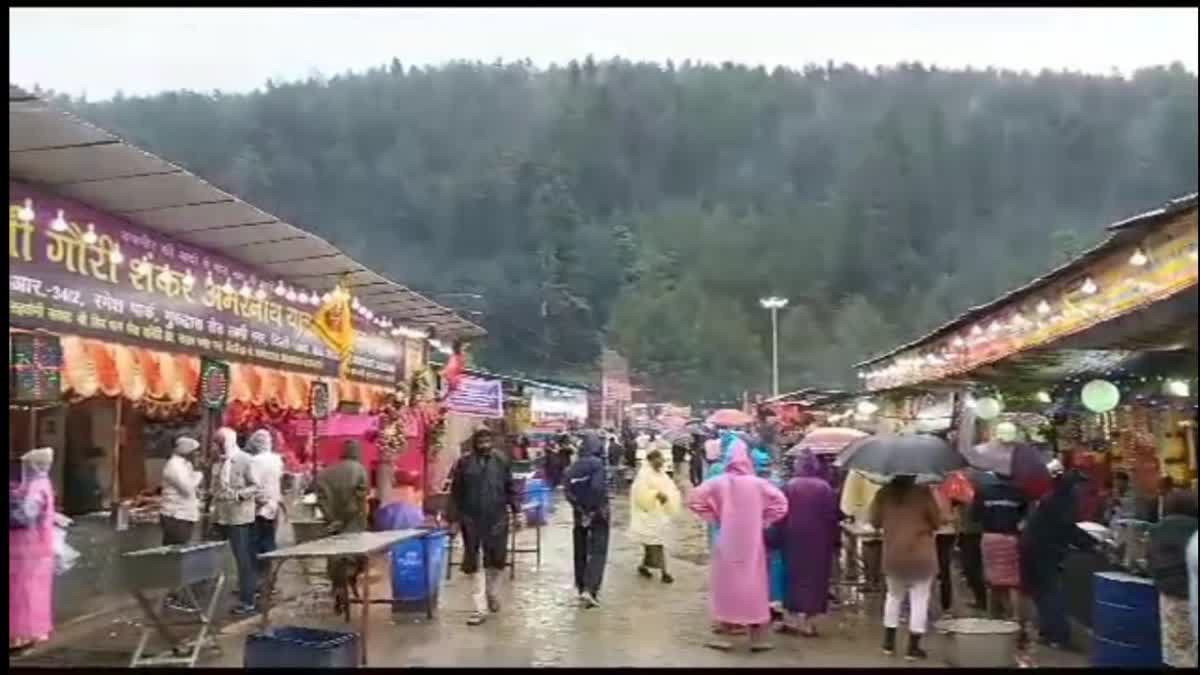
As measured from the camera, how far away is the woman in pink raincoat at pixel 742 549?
7086 mm

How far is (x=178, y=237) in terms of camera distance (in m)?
9.36

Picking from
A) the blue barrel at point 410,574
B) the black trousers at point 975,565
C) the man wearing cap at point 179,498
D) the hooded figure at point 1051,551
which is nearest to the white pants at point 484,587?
the blue barrel at point 410,574

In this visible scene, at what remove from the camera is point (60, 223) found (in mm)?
7352

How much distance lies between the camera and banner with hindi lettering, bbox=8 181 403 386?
22.7ft

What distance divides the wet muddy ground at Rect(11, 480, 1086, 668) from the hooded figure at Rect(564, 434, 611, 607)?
10.0 inches

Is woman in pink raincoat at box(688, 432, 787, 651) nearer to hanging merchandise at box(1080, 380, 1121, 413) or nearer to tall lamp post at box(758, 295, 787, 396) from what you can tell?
hanging merchandise at box(1080, 380, 1121, 413)

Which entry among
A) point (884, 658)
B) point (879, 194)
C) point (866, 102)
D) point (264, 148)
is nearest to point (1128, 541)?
point (884, 658)

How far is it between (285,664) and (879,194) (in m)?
44.5

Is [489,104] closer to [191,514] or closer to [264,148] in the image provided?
[264,148]

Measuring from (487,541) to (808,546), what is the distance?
93.0 inches

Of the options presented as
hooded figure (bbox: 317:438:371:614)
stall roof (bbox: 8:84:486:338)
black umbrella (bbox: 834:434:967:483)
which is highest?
stall roof (bbox: 8:84:486:338)

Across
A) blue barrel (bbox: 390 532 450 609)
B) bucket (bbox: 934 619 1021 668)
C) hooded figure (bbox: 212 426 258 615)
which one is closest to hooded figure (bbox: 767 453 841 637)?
bucket (bbox: 934 619 1021 668)

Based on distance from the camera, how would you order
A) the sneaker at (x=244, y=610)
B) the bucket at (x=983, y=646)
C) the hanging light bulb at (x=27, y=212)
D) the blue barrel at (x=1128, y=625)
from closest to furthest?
the blue barrel at (x=1128, y=625) < the bucket at (x=983, y=646) < the hanging light bulb at (x=27, y=212) < the sneaker at (x=244, y=610)

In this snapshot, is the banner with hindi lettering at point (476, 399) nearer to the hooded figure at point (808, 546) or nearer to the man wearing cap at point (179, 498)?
the man wearing cap at point (179, 498)
